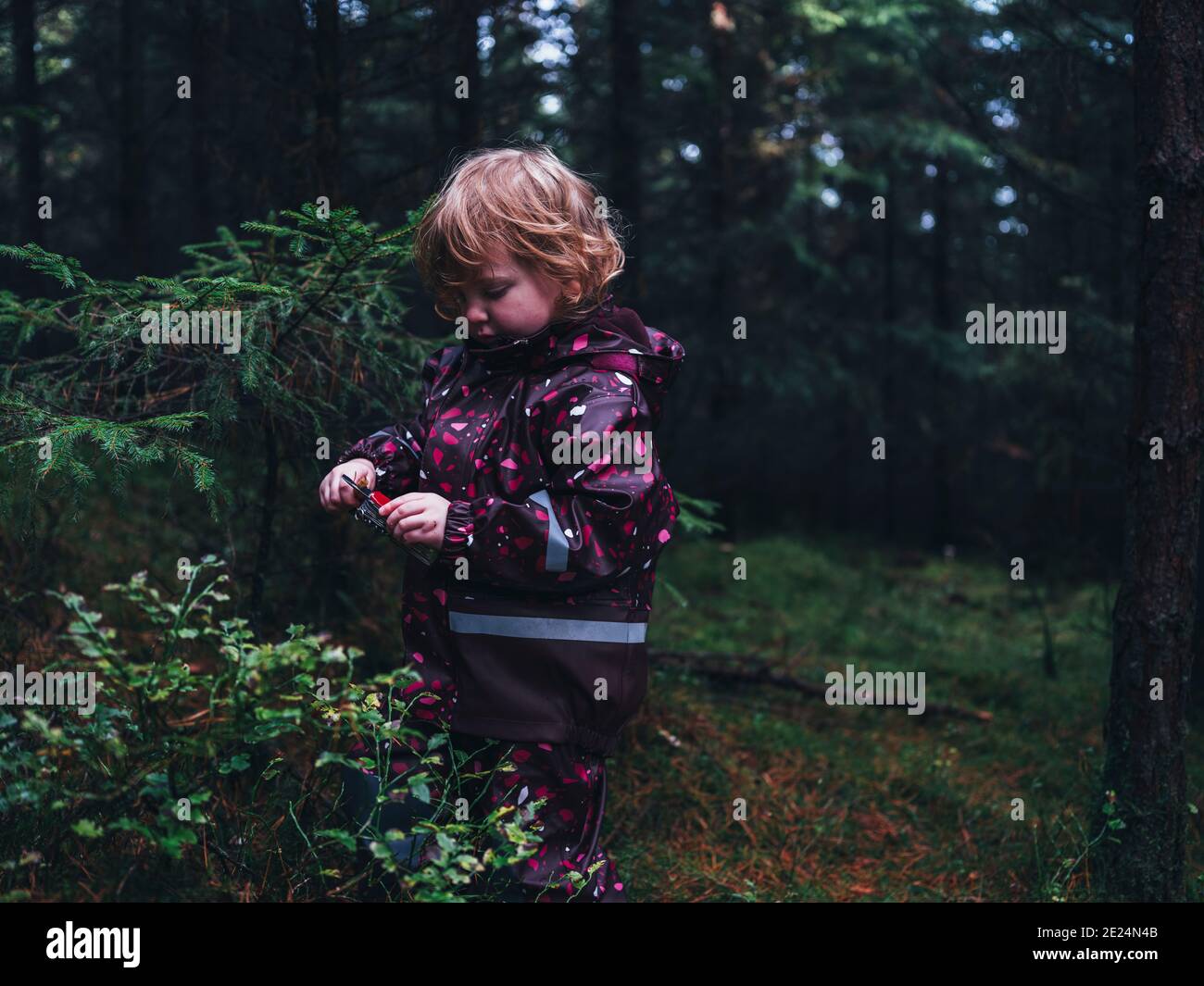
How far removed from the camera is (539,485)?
284cm

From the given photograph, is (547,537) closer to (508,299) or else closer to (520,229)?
(508,299)

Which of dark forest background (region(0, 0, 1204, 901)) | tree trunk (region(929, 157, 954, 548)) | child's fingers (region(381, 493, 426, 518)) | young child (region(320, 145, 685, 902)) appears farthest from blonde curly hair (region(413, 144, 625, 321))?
tree trunk (region(929, 157, 954, 548))

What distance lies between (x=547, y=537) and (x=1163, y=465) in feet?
7.80

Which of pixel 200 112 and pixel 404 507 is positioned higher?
pixel 200 112

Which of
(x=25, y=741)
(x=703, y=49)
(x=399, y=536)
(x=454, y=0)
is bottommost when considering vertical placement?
(x=25, y=741)

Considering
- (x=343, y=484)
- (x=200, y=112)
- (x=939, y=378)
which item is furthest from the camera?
(x=939, y=378)

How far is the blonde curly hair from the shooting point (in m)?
2.85

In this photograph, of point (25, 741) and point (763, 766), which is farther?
point (763, 766)

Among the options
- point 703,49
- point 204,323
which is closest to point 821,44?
point 703,49

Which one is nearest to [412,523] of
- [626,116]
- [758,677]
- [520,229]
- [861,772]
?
[520,229]
